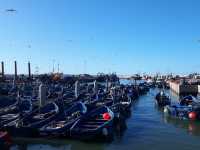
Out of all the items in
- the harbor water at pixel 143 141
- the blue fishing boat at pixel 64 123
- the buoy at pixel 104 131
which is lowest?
the harbor water at pixel 143 141

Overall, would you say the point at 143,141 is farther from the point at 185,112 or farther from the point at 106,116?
the point at 185,112

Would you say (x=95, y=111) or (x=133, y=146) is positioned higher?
(x=95, y=111)

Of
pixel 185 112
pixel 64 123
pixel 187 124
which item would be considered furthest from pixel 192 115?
pixel 64 123

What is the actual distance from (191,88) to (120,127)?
4976 centimetres

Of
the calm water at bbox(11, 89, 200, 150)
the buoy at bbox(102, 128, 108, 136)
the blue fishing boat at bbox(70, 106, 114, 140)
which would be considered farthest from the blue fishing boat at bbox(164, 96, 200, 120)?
the buoy at bbox(102, 128, 108, 136)

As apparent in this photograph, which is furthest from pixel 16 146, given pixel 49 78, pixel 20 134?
pixel 49 78

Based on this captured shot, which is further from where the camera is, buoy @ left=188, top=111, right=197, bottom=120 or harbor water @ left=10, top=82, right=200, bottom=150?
buoy @ left=188, top=111, right=197, bottom=120

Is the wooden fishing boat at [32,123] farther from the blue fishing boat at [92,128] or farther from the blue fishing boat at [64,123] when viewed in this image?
the blue fishing boat at [92,128]

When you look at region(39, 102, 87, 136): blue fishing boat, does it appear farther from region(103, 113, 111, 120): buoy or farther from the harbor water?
region(103, 113, 111, 120): buoy

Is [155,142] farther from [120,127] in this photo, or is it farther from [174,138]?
[120,127]

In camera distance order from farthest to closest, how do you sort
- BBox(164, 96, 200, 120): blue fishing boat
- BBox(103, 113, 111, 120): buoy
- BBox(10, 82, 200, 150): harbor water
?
1. BBox(164, 96, 200, 120): blue fishing boat
2. BBox(103, 113, 111, 120): buoy
3. BBox(10, 82, 200, 150): harbor water

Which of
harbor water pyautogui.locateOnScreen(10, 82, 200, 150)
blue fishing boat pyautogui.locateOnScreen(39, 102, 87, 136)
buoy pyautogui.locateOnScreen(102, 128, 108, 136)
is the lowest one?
harbor water pyautogui.locateOnScreen(10, 82, 200, 150)

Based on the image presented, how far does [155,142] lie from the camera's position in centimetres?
2602

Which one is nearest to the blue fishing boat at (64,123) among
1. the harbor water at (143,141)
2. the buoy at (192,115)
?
the harbor water at (143,141)
